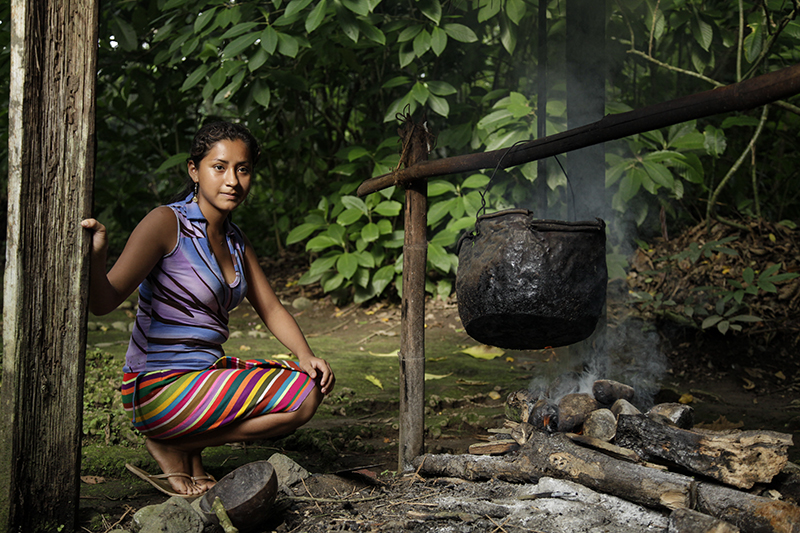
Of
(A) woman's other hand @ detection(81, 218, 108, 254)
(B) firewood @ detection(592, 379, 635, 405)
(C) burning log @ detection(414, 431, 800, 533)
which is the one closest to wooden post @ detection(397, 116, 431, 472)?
(C) burning log @ detection(414, 431, 800, 533)

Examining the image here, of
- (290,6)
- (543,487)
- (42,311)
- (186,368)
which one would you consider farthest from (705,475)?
(290,6)

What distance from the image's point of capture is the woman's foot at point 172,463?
7.49 ft

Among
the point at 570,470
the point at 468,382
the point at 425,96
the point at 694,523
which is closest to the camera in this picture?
the point at 694,523

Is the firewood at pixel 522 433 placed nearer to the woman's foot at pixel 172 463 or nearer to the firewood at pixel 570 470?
the firewood at pixel 570 470

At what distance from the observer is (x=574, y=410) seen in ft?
8.32

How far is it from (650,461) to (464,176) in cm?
448

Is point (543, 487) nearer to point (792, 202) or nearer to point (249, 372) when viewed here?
point (249, 372)

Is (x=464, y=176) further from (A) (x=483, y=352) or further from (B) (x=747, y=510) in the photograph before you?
(B) (x=747, y=510)

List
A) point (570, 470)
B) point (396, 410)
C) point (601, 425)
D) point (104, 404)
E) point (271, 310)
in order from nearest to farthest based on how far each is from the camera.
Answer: point (570, 470) < point (601, 425) < point (271, 310) < point (104, 404) < point (396, 410)

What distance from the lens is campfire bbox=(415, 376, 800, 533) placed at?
1774 mm

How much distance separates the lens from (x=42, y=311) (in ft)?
5.86

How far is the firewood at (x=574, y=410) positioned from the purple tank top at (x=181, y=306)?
1401mm

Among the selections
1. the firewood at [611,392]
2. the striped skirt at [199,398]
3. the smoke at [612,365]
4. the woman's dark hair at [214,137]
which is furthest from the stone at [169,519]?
the firewood at [611,392]

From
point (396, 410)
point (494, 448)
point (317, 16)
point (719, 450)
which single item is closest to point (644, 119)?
point (719, 450)
